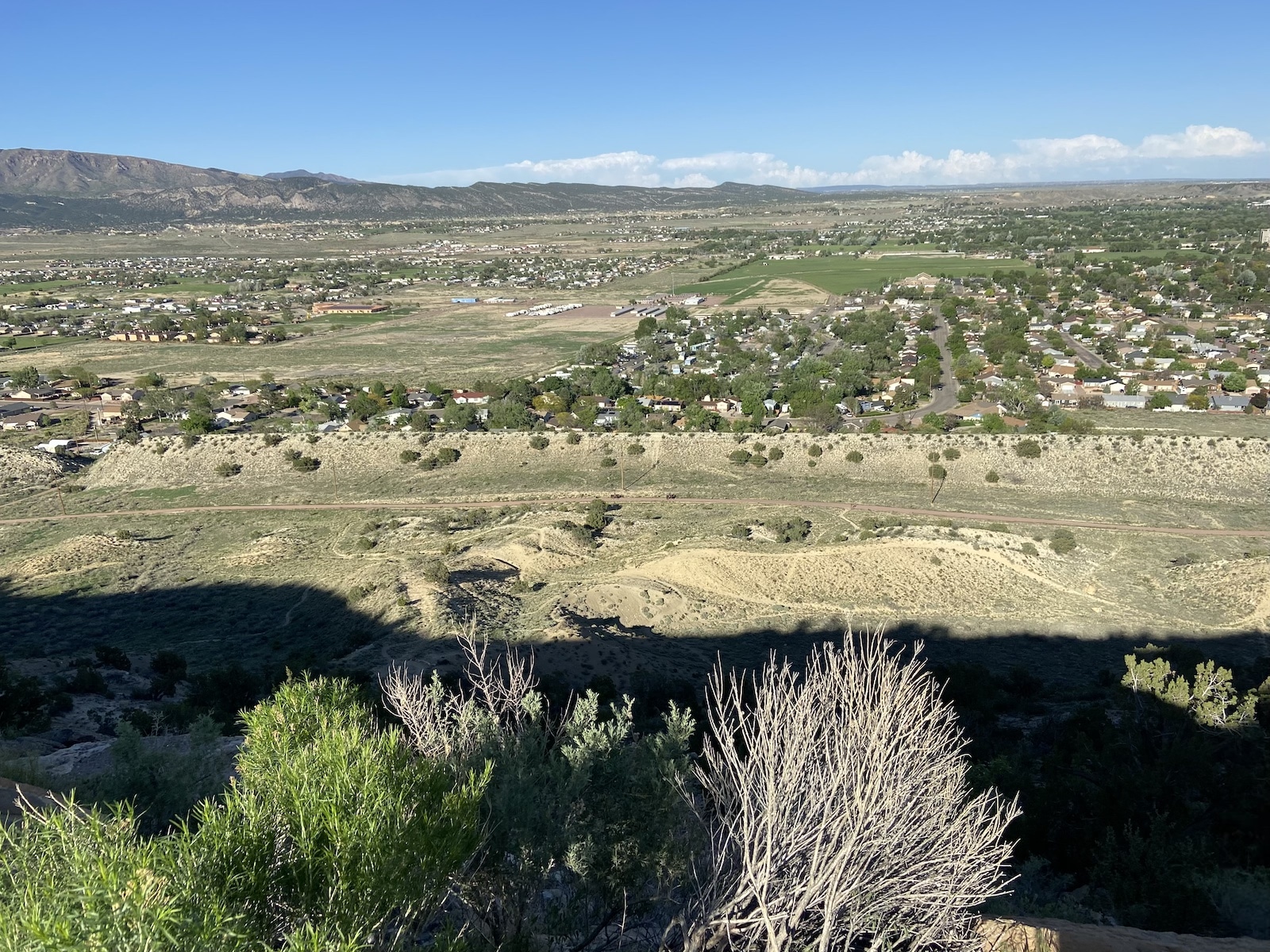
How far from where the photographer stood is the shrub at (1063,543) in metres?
32.8

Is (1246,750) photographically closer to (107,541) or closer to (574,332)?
(107,541)

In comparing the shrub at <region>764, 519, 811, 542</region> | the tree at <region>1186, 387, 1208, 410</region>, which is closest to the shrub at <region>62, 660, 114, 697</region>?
the shrub at <region>764, 519, 811, 542</region>

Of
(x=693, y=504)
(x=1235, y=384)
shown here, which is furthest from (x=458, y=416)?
(x=1235, y=384)

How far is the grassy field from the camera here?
5344 inches

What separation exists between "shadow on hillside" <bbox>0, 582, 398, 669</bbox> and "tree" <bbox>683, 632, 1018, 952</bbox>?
20015 millimetres

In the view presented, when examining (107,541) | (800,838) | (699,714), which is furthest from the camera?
(107,541)

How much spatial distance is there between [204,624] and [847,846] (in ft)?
95.4

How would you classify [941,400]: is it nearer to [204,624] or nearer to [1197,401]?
[1197,401]

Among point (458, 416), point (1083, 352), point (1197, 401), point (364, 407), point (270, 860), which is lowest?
point (1197, 401)

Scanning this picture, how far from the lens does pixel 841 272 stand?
6053 inches

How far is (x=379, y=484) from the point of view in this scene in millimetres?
46250

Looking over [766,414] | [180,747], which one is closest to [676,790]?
[180,747]

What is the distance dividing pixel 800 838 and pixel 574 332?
96.2 m

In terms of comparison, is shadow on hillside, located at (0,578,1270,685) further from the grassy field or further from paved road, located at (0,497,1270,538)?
the grassy field
